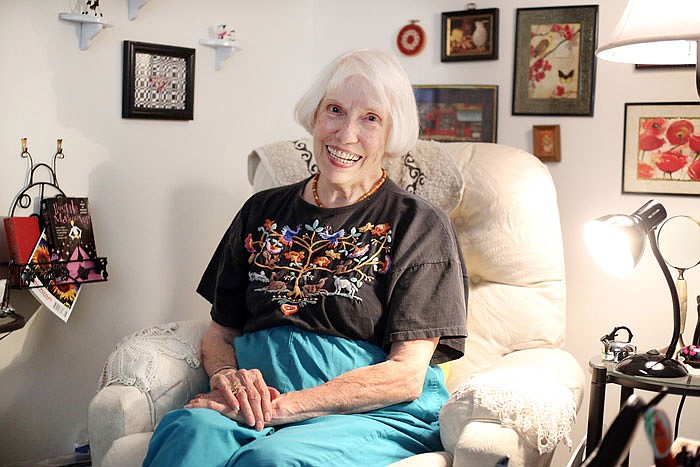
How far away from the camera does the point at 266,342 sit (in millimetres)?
1916

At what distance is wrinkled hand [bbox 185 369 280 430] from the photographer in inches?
68.5

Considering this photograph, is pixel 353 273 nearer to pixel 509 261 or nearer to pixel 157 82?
pixel 509 261

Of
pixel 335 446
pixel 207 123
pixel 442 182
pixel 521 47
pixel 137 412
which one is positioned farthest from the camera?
pixel 207 123

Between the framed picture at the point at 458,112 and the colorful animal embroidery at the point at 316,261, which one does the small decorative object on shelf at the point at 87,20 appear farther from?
the framed picture at the point at 458,112

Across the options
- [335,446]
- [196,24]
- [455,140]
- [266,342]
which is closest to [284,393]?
[266,342]

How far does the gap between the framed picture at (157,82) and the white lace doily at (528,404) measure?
1.37 meters

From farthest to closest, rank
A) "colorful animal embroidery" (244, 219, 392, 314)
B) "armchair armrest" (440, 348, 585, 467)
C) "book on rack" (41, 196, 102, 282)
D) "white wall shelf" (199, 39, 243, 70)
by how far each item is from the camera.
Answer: "white wall shelf" (199, 39, 243, 70), "book on rack" (41, 196, 102, 282), "colorful animal embroidery" (244, 219, 392, 314), "armchair armrest" (440, 348, 585, 467)

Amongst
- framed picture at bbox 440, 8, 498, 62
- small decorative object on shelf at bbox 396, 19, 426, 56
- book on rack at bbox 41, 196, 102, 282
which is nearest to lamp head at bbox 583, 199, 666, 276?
framed picture at bbox 440, 8, 498, 62

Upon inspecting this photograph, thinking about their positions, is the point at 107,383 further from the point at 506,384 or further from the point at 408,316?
the point at 506,384

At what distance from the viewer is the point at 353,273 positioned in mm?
1898

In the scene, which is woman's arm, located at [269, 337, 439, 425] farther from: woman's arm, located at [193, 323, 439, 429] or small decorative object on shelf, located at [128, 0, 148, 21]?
small decorative object on shelf, located at [128, 0, 148, 21]

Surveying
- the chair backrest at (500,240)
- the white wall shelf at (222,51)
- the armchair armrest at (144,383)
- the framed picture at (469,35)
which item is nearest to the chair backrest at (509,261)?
the chair backrest at (500,240)

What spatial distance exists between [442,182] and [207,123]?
0.91m

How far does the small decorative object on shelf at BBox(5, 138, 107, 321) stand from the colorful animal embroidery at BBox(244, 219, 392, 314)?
1.99 feet
